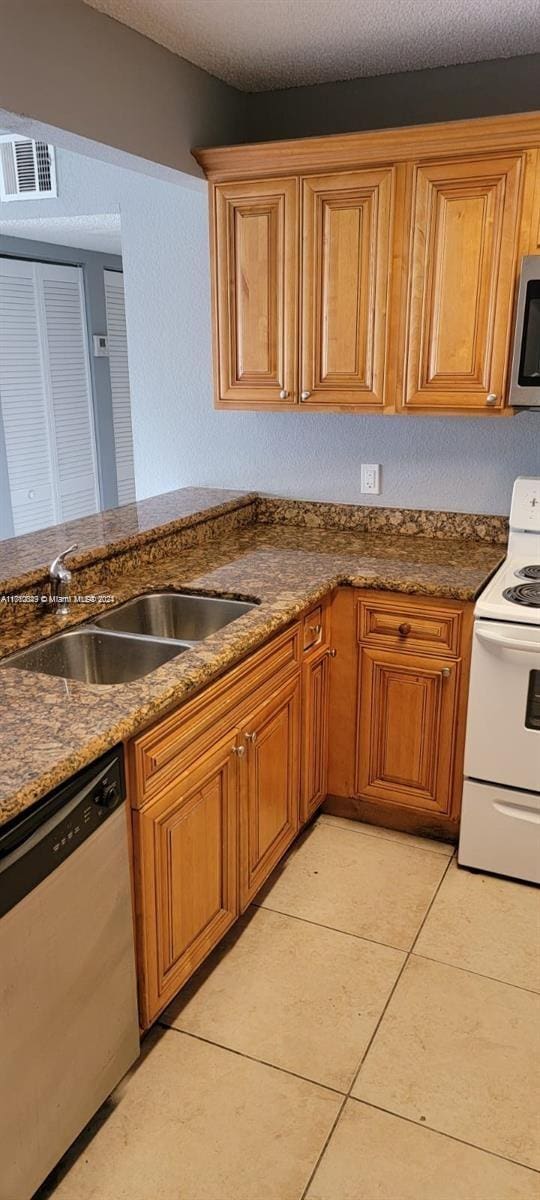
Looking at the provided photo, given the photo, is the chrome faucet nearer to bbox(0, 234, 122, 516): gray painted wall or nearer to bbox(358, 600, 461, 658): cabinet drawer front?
bbox(358, 600, 461, 658): cabinet drawer front

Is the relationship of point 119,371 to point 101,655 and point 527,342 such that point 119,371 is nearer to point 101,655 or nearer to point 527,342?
point 527,342

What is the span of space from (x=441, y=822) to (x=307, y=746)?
1.71ft

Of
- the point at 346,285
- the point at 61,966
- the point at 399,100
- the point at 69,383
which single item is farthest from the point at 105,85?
the point at 69,383

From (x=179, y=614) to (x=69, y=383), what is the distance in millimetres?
3078

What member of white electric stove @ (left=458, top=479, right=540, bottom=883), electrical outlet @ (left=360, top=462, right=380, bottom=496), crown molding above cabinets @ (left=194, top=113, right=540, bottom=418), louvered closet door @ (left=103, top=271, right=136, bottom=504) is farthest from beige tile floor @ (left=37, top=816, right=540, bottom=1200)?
louvered closet door @ (left=103, top=271, right=136, bottom=504)

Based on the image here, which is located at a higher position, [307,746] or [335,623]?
[335,623]

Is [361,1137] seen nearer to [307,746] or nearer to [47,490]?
[307,746]

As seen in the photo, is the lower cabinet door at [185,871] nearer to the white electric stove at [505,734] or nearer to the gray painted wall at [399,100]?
the white electric stove at [505,734]

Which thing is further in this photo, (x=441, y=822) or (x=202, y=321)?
(x=202, y=321)

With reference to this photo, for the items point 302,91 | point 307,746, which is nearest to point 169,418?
point 302,91

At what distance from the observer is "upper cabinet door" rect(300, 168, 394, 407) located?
2.52 metres

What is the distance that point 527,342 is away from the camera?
2357 millimetres

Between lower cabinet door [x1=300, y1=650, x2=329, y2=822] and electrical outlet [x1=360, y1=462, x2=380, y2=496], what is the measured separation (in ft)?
2.51

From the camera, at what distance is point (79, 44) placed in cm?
211
